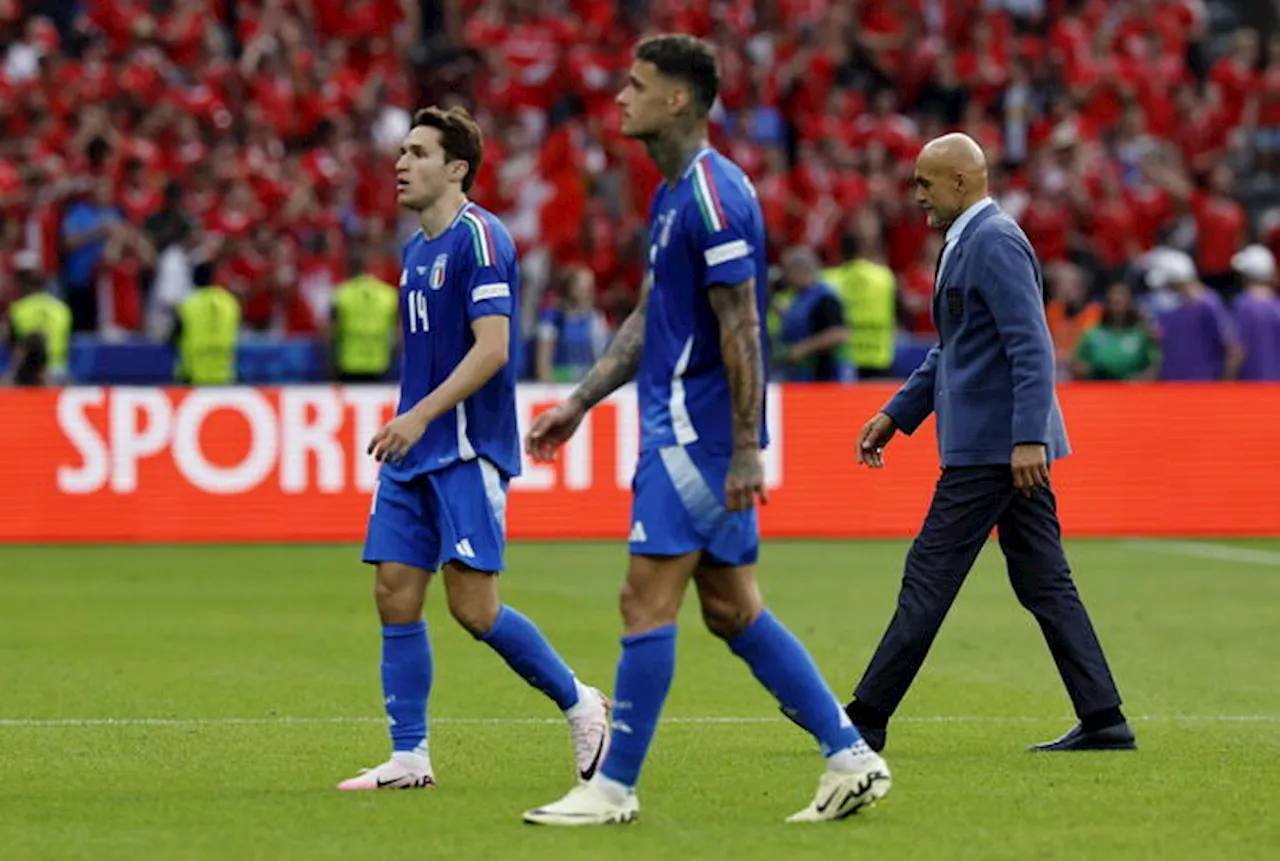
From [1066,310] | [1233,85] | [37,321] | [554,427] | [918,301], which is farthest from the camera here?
[1233,85]

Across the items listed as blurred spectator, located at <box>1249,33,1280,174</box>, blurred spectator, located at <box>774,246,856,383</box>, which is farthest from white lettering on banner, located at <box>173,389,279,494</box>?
blurred spectator, located at <box>1249,33,1280,174</box>

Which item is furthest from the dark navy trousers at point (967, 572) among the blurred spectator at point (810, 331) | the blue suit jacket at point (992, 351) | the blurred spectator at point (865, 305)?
the blurred spectator at point (865, 305)

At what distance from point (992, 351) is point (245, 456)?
1204cm

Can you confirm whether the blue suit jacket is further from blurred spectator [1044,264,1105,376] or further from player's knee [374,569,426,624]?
blurred spectator [1044,264,1105,376]

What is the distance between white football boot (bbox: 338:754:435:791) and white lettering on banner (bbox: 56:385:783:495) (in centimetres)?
1178

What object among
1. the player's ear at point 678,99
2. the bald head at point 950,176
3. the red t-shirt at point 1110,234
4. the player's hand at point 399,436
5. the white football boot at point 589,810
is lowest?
the white football boot at point 589,810

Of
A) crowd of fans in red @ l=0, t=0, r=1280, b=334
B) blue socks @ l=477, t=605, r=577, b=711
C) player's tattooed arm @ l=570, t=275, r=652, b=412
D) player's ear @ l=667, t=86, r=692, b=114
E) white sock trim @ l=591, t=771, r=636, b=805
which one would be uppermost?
crowd of fans in red @ l=0, t=0, r=1280, b=334

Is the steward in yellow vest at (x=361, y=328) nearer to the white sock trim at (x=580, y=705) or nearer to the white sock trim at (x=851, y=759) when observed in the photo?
the white sock trim at (x=580, y=705)

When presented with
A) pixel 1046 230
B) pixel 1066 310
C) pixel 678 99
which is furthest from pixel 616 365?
pixel 1046 230

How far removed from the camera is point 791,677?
7230 mm

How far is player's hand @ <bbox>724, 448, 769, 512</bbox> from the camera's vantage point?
6906 mm

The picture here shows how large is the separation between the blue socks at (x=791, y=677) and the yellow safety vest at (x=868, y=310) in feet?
51.6

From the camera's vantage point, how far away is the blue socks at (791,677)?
23.7 feet

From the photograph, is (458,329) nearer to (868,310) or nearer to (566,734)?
(566,734)
